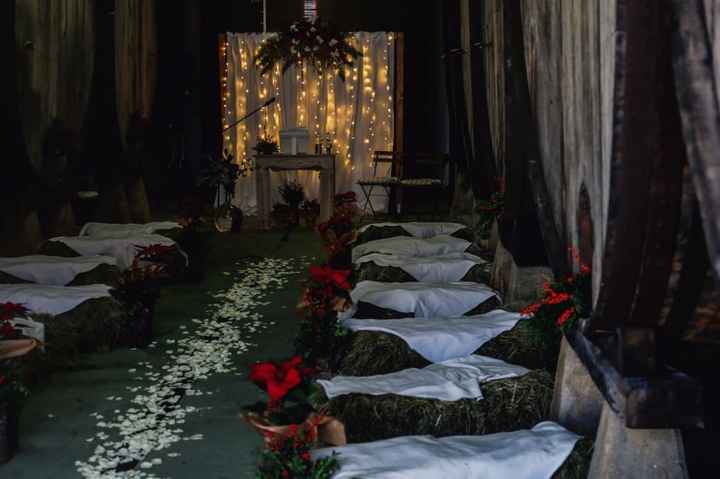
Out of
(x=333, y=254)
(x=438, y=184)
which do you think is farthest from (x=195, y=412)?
(x=438, y=184)

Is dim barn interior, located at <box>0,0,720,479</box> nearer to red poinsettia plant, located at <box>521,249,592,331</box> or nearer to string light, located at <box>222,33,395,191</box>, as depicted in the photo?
red poinsettia plant, located at <box>521,249,592,331</box>

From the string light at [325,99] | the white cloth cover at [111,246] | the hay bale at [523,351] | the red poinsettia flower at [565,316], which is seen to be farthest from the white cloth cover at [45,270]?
the string light at [325,99]

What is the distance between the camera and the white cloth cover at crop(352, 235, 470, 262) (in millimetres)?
6547

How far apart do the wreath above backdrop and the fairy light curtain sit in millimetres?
414

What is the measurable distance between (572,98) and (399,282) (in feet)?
9.28

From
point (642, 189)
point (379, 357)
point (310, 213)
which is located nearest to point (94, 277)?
point (379, 357)

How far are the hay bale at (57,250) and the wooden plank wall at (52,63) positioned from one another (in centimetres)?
68

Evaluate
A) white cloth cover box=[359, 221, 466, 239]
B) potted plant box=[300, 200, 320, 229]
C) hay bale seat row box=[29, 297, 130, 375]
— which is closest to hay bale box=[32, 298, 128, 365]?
hay bale seat row box=[29, 297, 130, 375]

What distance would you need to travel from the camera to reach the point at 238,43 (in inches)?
484

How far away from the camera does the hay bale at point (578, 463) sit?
2.85 meters

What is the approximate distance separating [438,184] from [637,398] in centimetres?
806

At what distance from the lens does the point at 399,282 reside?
18.7ft

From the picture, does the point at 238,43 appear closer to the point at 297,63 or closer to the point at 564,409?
the point at 297,63

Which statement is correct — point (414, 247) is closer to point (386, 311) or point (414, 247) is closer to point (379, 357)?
point (386, 311)
